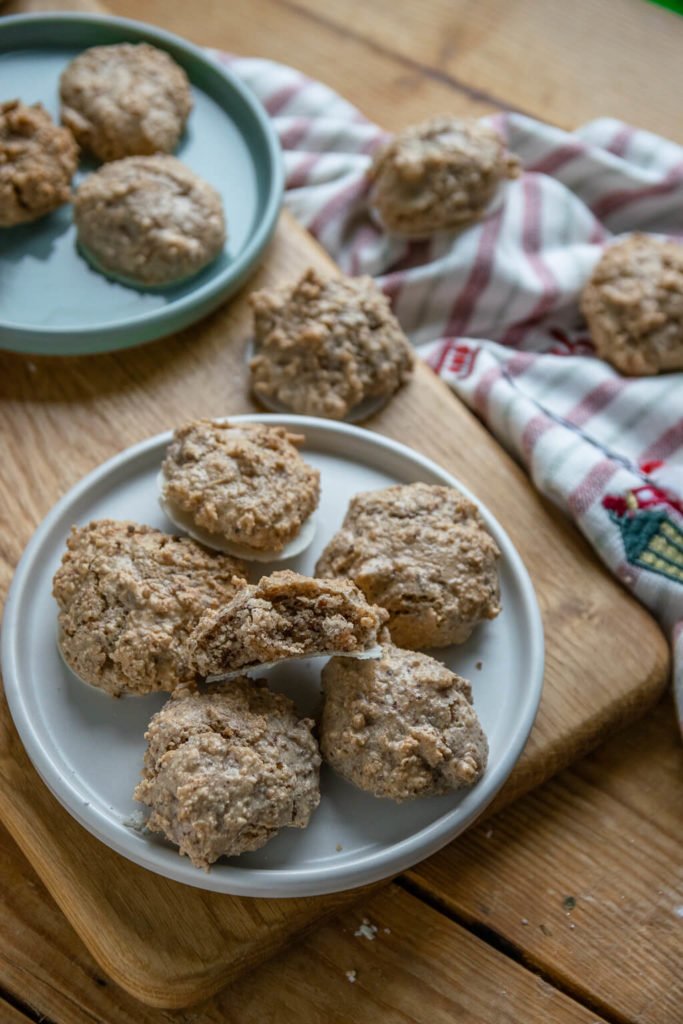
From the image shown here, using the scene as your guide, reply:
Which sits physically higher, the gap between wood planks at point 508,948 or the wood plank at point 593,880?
the wood plank at point 593,880

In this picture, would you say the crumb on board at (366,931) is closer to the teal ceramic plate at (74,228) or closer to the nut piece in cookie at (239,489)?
the nut piece in cookie at (239,489)

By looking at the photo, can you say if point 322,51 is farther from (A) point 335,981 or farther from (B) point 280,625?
(A) point 335,981

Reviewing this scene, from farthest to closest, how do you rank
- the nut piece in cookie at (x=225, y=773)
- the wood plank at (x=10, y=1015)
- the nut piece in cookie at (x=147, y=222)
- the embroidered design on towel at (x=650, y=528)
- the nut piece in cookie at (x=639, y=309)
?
the nut piece in cookie at (x=639, y=309), the nut piece in cookie at (x=147, y=222), the embroidered design on towel at (x=650, y=528), the wood plank at (x=10, y=1015), the nut piece in cookie at (x=225, y=773)

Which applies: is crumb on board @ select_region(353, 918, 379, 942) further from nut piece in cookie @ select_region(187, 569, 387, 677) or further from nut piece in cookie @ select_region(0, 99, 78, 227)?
nut piece in cookie @ select_region(0, 99, 78, 227)

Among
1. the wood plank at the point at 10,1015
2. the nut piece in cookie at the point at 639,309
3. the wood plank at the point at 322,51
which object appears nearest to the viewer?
the wood plank at the point at 10,1015

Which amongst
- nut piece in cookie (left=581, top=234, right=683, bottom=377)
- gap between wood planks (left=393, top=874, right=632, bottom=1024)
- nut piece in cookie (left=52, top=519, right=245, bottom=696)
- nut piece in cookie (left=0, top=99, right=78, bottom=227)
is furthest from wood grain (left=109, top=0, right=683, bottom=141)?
gap between wood planks (left=393, top=874, right=632, bottom=1024)

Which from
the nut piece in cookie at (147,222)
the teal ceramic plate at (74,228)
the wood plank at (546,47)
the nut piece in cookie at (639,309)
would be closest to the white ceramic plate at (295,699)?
the teal ceramic plate at (74,228)

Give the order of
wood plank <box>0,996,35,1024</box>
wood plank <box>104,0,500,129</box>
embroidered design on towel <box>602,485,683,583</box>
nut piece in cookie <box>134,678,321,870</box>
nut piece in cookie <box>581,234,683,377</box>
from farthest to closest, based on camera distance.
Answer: wood plank <box>104,0,500,129</box> → nut piece in cookie <box>581,234,683,377</box> → embroidered design on towel <box>602,485,683,583</box> → wood plank <box>0,996,35,1024</box> → nut piece in cookie <box>134,678,321,870</box>

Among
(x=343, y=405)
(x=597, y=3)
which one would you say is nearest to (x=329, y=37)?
(x=597, y=3)
